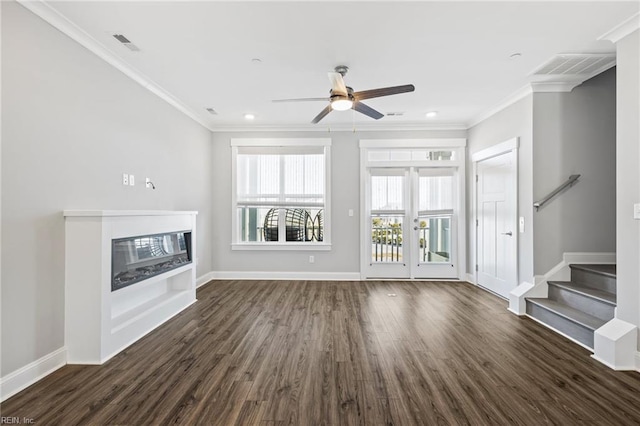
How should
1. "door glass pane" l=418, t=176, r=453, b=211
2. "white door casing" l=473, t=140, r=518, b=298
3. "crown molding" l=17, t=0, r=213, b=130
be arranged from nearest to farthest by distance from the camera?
"crown molding" l=17, t=0, r=213, b=130 → "white door casing" l=473, t=140, r=518, b=298 → "door glass pane" l=418, t=176, r=453, b=211

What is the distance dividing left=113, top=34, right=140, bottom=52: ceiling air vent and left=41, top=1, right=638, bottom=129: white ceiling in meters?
0.05

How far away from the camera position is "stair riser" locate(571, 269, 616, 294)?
2.99 m

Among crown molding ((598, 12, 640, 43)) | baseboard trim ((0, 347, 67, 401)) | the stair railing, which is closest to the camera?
baseboard trim ((0, 347, 67, 401))

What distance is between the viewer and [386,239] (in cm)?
528

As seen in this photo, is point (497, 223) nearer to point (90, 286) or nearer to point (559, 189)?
point (559, 189)

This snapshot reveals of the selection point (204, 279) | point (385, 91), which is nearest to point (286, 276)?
point (204, 279)

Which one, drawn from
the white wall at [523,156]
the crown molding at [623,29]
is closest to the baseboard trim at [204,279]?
the white wall at [523,156]

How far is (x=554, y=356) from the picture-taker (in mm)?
2510

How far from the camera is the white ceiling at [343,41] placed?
222 cm

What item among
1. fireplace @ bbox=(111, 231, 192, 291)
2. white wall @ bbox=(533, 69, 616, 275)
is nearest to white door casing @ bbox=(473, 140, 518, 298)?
white wall @ bbox=(533, 69, 616, 275)

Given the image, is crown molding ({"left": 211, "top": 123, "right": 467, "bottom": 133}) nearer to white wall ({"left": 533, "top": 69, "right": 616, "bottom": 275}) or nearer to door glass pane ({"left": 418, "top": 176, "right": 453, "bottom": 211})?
door glass pane ({"left": 418, "top": 176, "right": 453, "bottom": 211})

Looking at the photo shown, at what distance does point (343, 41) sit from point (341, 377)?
2813 mm

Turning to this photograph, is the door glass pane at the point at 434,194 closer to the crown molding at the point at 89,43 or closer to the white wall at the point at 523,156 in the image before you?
the white wall at the point at 523,156

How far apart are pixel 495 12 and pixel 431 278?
13.5 feet
